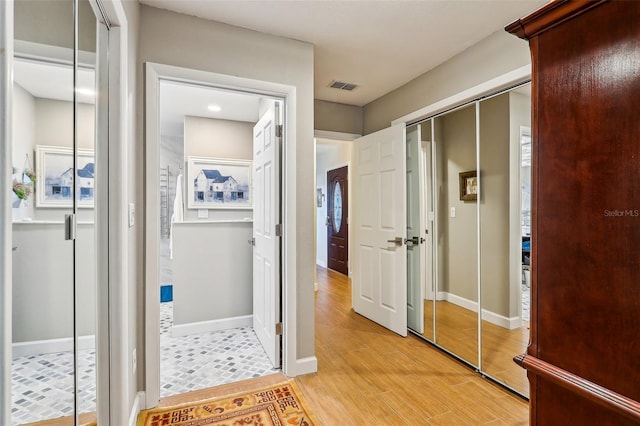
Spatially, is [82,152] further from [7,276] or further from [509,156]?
[509,156]

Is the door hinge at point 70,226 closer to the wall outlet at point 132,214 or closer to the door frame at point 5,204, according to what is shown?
the door frame at point 5,204

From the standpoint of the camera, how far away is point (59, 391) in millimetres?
1062

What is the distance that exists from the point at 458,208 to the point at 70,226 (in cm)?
248

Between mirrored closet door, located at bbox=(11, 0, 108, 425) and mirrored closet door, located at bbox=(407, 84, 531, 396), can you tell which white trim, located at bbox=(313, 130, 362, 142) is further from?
mirrored closet door, located at bbox=(11, 0, 108, 425)

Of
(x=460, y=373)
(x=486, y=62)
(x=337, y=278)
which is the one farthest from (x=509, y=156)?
(x=337, y=278)

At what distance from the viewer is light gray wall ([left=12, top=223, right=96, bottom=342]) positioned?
80 cm

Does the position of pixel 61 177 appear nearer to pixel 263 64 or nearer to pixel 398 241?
pixel 263 64

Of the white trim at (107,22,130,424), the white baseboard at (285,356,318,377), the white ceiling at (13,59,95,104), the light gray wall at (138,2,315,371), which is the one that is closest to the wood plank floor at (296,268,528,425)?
the white baseboard at (285,356,318,377)

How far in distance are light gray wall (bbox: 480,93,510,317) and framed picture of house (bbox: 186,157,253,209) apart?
288cm

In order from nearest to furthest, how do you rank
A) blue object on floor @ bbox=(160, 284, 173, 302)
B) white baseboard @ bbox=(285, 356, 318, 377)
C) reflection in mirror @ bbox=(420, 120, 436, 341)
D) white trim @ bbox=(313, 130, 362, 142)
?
white baseboard @ bbox=(285, 356, 318, 377) → reflection in mirror @ bbox=(420, 120, 436, 341) → white trim @ bbox=(313, 130, 362, 142) → blue object on floor @ bbox=(160, 284, 173, 302)

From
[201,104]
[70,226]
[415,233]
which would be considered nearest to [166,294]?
[201,104]

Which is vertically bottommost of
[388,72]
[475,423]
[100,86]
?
[475,423]

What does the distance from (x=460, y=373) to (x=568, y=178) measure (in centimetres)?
217

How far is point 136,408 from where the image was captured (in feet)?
6.24
